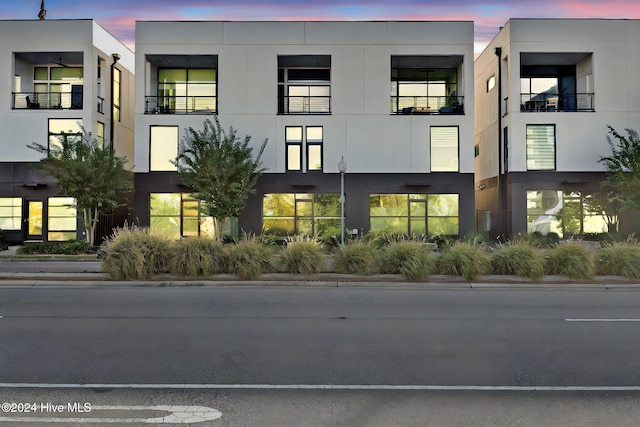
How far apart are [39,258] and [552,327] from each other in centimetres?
1938

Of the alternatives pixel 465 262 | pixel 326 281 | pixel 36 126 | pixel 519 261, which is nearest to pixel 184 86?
pixel 36 126

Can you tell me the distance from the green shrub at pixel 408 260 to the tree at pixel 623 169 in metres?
13.8

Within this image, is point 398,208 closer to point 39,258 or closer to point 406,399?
point 39,258

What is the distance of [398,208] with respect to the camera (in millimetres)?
25531

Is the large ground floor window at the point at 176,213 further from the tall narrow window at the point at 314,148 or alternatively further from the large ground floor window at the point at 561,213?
the large ground floor window at the point at 561,213

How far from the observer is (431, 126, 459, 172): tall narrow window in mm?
25516

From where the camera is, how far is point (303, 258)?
1353 cm

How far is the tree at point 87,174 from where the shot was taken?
2148 cm

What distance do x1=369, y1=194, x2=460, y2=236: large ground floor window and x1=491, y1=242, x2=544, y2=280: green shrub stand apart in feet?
37.1

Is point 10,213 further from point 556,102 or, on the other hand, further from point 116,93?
point 556,102

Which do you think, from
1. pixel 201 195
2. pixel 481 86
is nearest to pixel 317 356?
pixel 201 195

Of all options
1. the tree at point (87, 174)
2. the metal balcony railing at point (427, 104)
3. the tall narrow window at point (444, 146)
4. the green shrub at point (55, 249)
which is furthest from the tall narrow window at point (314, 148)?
the green shrub at point (55, 249)

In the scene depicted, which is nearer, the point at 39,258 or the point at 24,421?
the point at 24,421

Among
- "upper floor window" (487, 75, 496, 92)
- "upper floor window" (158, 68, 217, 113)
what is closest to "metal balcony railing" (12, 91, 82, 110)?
"upper floor window" (158, 68, 217, 113)
